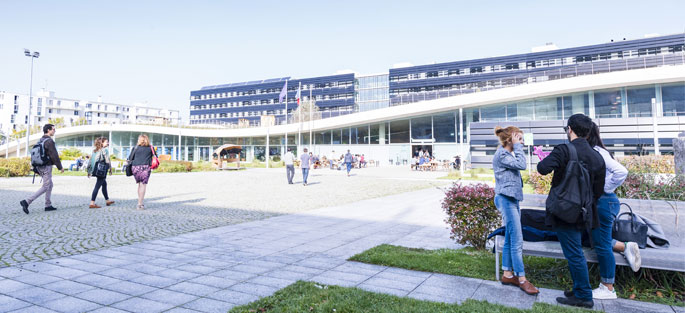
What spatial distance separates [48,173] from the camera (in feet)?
26.1

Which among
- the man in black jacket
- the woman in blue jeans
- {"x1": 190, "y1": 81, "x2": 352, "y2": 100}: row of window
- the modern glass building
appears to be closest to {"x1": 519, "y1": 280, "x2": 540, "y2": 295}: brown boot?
the woman in blue jeans

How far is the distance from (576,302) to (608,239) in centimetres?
63

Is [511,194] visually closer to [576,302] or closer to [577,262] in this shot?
[577,262]

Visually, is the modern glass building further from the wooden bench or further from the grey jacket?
the grey jacket

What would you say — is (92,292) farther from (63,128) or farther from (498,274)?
(63,128)

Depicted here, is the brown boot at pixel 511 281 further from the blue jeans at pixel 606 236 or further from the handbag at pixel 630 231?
the handbag at pixel 630 231

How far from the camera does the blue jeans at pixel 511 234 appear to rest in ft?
11.6

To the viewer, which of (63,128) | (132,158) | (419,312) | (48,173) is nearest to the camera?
(419,312)

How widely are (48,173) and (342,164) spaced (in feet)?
80.6

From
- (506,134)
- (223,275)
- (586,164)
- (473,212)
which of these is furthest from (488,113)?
(223,275)

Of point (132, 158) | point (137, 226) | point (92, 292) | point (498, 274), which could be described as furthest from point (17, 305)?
point (132, 158)

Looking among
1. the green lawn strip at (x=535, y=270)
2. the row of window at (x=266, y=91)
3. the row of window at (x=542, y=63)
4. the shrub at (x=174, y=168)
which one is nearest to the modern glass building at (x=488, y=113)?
the row of window at (x=542, y=63)

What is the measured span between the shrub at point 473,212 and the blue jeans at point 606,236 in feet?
4.73

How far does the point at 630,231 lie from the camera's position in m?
3.35
